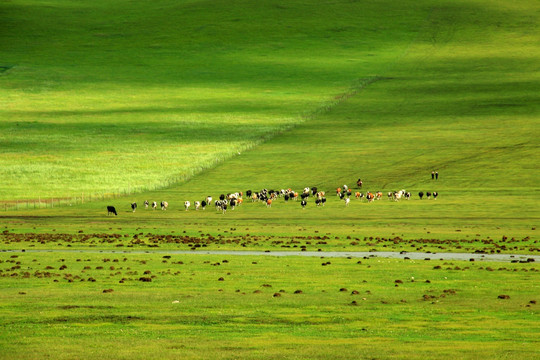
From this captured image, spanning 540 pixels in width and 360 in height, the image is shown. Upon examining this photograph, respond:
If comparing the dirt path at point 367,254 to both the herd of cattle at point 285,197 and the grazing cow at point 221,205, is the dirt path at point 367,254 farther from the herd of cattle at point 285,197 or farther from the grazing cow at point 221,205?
the grazing cow at point 221,205

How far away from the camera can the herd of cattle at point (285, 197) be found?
6869 centimetres

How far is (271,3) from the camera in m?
182

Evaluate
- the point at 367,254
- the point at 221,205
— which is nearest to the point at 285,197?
the point at 221,205

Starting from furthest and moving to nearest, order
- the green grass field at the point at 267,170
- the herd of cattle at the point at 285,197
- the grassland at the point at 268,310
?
1. the herd of cattle at the point at 285,197
2. the green grass field at the point at 267,170
3. the grassland at the point at 268,310

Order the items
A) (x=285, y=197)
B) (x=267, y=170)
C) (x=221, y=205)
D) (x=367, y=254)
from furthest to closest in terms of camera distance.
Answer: (x=267, y=170), (x=285, y=197), (x=221, y=205), (x=367, y=254)

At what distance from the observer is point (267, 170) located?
85.4m

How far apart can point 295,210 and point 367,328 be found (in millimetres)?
46059

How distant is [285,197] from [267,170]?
13.3 m

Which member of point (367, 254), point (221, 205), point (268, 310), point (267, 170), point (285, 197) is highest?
point (267, 170)

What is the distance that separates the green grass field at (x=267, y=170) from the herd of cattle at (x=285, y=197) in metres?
1.02

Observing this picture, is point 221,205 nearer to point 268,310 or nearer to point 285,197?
point 285,197

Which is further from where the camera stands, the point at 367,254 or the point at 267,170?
the point at 267,170

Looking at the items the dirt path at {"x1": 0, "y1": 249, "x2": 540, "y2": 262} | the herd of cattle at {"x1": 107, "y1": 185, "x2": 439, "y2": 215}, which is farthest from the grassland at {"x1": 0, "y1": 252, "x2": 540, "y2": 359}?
the herd of cattle at {"x1": 107, "y1": 185, "x2": 439, "y2": 215}

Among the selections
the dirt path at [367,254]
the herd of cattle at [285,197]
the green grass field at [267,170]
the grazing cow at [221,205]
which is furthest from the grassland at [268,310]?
the herd of cattle at [285,197]
